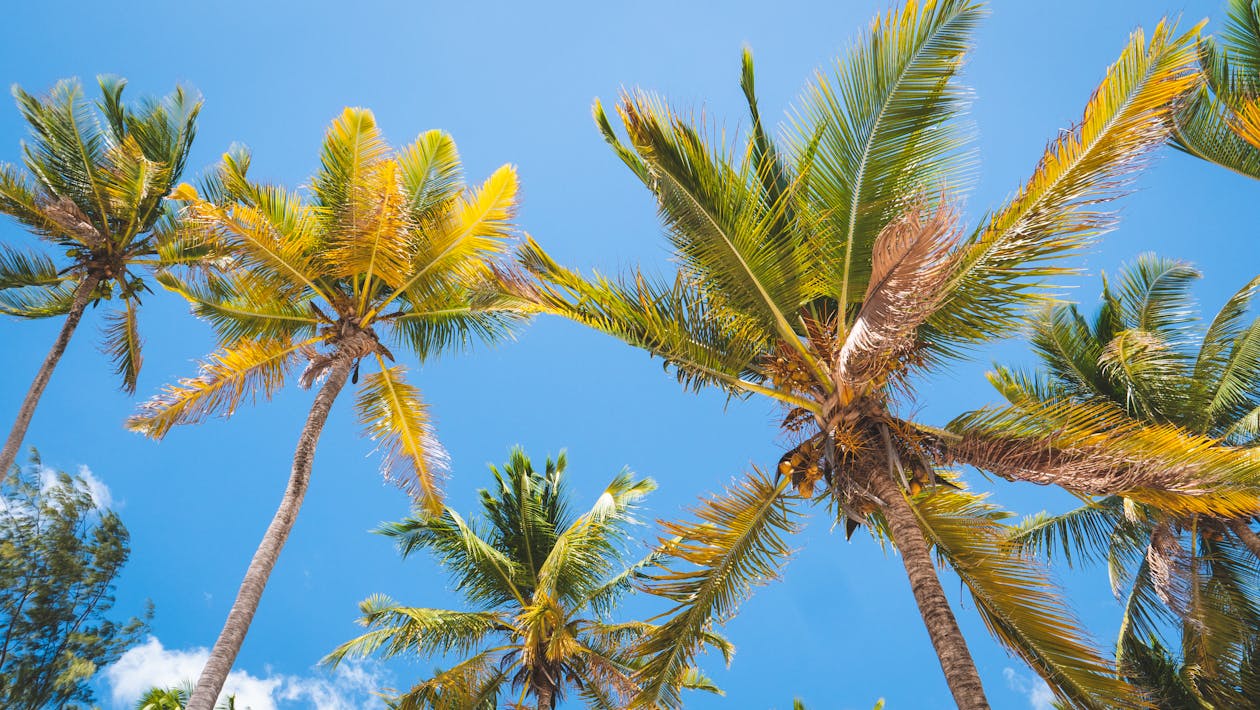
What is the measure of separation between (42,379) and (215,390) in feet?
17.0

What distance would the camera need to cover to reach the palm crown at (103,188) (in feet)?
40.9

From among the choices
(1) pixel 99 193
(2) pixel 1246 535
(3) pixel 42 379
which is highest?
(1) pixel 99 193

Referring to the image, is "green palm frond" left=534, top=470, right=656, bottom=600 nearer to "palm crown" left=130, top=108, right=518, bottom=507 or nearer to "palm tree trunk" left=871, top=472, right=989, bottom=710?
"palm crown" left=130, top=108, right=518, bottom=507

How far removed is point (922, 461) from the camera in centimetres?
680

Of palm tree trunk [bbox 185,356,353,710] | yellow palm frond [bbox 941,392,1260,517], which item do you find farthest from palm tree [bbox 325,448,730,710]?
yellow palm frond [bbox 941,392,1260,517]

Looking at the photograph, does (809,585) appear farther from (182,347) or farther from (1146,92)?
(1146,92)

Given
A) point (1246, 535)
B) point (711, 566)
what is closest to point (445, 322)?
point (711, 566)

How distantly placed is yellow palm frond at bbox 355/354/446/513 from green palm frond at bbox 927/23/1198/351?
670 centimetres

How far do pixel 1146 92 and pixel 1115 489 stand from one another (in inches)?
110

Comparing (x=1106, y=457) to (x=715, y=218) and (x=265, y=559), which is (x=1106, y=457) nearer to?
(x=715, y=218)

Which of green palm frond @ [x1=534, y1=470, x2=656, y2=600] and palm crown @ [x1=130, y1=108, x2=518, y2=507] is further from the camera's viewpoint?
green palm frond @ [x1=534, y1=470, x2=656, y2=600]

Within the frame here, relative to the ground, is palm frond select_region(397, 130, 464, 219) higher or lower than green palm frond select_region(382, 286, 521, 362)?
higher

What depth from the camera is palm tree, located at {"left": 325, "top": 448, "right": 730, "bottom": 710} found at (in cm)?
1217

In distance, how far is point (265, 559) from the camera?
834 cm
